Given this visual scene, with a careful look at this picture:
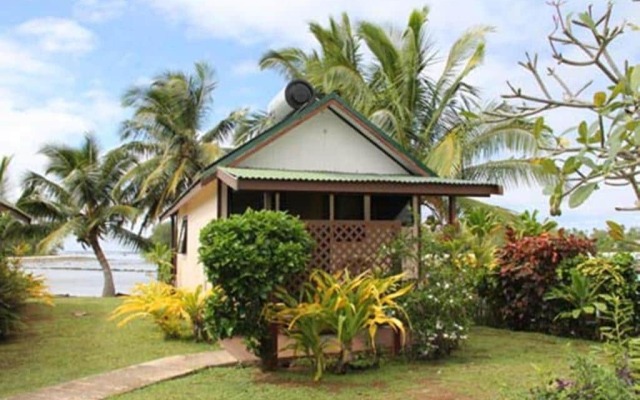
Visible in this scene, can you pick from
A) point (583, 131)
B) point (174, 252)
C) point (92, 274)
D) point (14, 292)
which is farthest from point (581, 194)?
point (92, 274)

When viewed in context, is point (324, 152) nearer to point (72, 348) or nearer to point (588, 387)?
point (72, 348)

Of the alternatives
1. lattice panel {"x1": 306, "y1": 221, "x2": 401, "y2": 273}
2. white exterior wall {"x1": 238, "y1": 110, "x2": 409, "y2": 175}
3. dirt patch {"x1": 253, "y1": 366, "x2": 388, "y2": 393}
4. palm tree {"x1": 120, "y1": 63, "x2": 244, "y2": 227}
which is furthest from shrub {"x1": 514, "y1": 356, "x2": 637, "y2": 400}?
palm tree {"x1": 120, "y1": 63, "x2": 244, "y2": 227}

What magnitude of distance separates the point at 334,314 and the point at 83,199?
17.1m

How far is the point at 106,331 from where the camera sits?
1057 cm

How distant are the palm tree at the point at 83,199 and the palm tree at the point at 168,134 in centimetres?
65

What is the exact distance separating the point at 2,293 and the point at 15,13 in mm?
4578

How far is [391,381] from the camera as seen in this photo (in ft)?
22.5

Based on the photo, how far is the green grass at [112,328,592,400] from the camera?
6.18 metres

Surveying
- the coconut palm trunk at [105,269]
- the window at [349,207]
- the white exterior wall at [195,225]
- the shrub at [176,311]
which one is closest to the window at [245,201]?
the white exterior wall at [195,225]

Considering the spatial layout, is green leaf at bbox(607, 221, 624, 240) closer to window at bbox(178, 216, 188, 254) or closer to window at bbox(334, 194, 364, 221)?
window at bbox(334, 194, 364, 221)

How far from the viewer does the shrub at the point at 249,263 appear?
6777 millimetres

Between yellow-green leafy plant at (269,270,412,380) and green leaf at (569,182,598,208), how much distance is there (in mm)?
5706

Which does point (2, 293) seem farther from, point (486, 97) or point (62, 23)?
point (486, 97)

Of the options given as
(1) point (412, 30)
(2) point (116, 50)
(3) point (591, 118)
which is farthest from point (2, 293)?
(1) point (412, 30)
